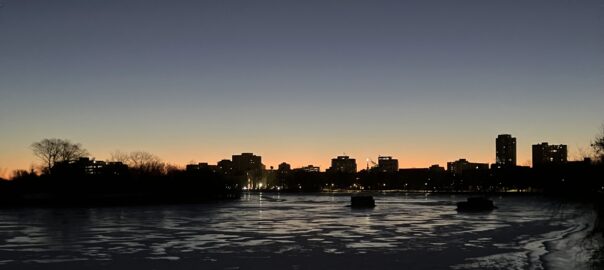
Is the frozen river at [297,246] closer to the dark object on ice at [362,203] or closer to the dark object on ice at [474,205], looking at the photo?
the dark object on ice at [474,205]

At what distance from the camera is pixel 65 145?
15288cm

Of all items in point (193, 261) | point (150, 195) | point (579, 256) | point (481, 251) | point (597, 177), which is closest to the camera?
point (597, 177)

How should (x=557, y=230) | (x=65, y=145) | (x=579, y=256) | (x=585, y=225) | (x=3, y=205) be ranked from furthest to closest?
(x=65, y=145) < (x=3, y=205) < (x=585, y=225) < (x=557, y=230) < (x=579, y=256)

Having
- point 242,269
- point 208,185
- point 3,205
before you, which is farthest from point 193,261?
point 208,185

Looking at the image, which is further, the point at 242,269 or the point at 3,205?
the point at 3,205

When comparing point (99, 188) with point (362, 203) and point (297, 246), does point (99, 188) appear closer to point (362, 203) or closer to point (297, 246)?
point (362, 203)

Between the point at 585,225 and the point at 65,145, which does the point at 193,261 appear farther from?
the point at 65,145

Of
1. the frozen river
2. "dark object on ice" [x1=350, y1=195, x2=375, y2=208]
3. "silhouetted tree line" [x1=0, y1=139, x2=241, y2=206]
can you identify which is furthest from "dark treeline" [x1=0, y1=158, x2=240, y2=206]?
the frozen river

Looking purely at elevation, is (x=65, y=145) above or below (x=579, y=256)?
above

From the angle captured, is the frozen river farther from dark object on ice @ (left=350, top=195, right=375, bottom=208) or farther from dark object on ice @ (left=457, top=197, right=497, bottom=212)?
dark object on ice @ (left=350, top=195, right=375, bottom=208)

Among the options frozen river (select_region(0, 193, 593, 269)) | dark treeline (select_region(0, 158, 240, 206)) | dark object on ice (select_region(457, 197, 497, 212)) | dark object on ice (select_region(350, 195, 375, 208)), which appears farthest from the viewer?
dark treeline (select_region(0, 158, 240, 206))

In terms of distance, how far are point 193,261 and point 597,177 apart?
16.4 meters

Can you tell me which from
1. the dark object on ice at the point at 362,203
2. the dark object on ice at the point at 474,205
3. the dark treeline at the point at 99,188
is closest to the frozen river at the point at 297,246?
the dark object on ice at the point at 474,205

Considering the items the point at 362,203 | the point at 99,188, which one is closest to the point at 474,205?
the point at 362,203
